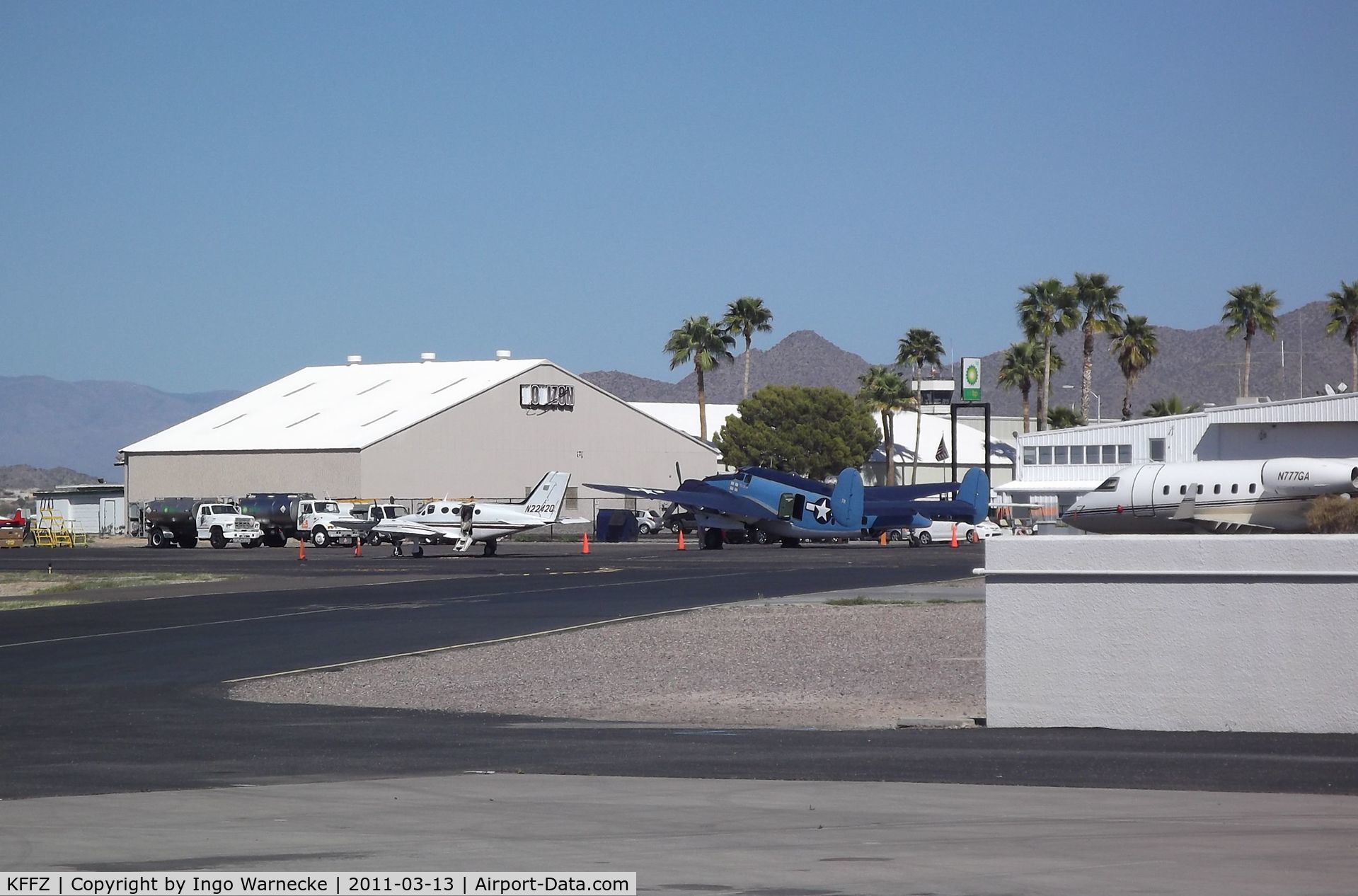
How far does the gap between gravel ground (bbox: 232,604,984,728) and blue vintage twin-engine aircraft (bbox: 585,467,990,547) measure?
34.7m

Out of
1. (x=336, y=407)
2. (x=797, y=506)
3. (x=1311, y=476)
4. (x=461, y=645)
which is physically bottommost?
(x=461, y=645)

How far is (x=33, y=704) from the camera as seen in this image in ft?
57.0

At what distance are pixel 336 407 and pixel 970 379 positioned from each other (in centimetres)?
4029

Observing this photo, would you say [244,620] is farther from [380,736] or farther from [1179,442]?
[1179,442]

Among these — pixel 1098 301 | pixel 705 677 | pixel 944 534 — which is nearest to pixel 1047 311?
pixel 1098 301

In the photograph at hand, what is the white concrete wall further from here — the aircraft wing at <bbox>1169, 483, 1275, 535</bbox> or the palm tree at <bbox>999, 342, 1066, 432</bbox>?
the palm tree at <bbox>999, 342, 1066, 432</bbox>

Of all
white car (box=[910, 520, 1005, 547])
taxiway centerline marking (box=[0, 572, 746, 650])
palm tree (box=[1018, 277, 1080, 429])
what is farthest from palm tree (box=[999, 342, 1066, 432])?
taxiway centerline marking (box=[0, 572, 746, 650])

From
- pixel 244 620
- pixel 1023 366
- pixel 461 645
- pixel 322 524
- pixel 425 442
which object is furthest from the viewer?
pixel 1023 366

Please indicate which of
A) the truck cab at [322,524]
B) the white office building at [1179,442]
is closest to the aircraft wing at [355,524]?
the truck cab at [322,524]

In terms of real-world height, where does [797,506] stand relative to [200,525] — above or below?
above

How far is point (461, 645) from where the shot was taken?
891 inches

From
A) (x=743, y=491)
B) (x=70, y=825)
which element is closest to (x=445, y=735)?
(x=70, y=825)

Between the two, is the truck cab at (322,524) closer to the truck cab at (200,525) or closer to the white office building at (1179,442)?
the truck cab at (200,525)

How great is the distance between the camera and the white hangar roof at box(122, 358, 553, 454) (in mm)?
91188
